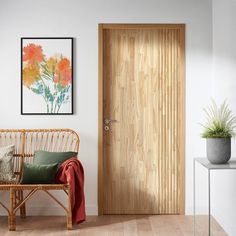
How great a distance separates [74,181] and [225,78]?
5.74ft

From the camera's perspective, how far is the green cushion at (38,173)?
4.98 metres

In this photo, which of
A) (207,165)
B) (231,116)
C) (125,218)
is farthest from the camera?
(125,218)

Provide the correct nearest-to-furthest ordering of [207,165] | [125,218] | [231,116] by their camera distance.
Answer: [207,165] → [231,116] → [125,218]

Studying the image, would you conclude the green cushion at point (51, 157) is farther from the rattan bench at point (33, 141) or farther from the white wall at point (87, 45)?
the white wall at point (87, 45)

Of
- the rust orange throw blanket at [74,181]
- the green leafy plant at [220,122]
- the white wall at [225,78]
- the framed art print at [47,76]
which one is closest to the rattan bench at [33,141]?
the framed art print at [47,76]

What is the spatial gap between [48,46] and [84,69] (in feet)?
1.48

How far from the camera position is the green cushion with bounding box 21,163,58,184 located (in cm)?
498

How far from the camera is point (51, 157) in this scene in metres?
5.27

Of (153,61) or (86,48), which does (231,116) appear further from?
(86,48)

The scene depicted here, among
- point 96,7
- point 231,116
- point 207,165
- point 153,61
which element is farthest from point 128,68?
point 207,165

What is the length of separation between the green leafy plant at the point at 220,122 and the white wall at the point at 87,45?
12 cm

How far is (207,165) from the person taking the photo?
3.96 m

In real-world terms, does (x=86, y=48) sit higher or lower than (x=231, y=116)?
higher

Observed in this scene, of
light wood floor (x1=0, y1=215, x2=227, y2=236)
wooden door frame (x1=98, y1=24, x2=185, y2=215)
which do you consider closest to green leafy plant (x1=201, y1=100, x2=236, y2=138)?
wooden door frame (x1=98, y1=24, x2=185, y2=215)
